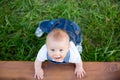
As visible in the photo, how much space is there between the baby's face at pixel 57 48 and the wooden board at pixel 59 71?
0.20 m

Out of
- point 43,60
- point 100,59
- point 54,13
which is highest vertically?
point 54,13

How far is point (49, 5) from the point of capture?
8.26 feet

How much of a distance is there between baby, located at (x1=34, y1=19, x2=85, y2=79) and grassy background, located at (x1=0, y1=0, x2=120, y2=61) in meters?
0.37

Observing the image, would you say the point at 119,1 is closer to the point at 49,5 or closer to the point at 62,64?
the point at 49,5

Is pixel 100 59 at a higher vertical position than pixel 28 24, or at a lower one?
lower

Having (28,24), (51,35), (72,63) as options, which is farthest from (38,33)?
(51,35)

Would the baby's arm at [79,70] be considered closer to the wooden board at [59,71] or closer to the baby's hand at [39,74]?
the wooden board at [59,71]

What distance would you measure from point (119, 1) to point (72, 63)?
90cm

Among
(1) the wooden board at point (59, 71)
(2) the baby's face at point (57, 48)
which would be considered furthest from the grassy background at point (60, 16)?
(2) the baby's face at point (57, 48)

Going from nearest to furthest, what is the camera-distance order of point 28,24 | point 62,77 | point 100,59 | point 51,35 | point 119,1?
point 51,35, point 62,77, point 100,59, point 28,24, point 119,1

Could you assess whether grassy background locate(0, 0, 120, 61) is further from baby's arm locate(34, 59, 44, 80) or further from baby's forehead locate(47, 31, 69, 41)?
baby's forehead locate(47, 31, 69, 41)

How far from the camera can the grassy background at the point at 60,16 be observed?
2.28 meters

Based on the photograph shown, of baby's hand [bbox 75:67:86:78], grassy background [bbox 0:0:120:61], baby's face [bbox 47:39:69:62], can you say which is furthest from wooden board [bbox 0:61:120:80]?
grassy background [bbox 0:0:120:61]

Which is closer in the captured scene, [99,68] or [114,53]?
[99,68]
